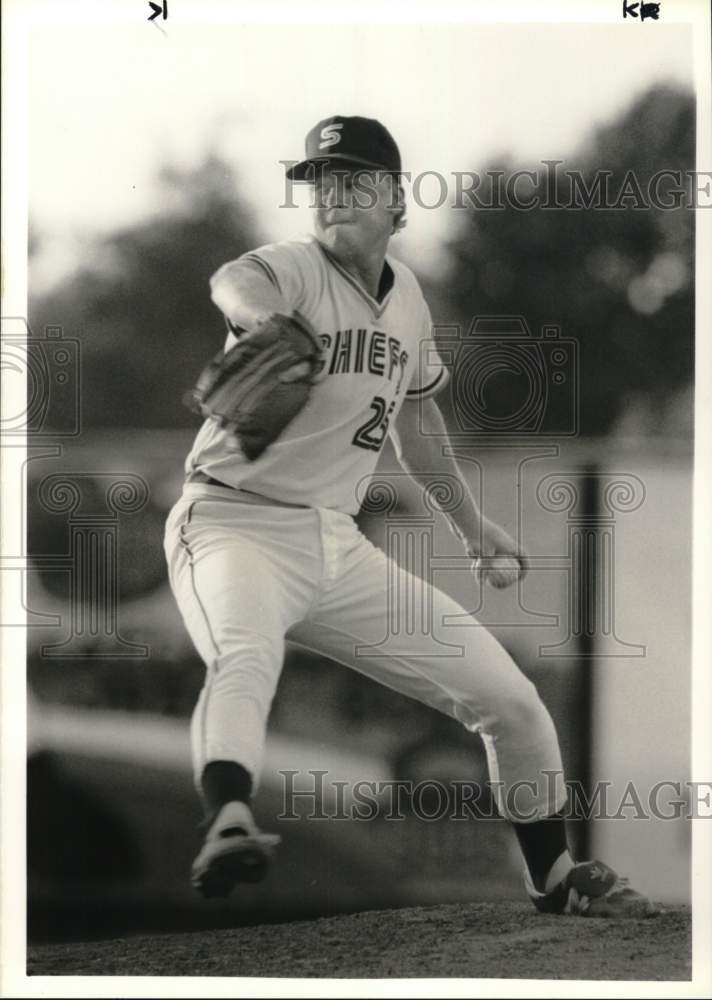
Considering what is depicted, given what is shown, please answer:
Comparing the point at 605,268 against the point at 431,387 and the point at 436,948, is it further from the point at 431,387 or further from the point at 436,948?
the point at 436,948

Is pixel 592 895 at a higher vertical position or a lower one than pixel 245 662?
lower

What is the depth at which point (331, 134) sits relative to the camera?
3992 mm

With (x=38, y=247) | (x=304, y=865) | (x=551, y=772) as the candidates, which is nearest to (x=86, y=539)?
(x=38, y=247)

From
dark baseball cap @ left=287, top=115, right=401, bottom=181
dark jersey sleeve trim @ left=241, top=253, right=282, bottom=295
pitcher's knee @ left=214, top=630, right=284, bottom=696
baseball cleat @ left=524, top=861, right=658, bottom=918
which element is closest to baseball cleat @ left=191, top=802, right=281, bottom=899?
pitcher's knee @ left=214, top=630, right=284, bottom=696

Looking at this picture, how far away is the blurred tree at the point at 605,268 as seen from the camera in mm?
3998

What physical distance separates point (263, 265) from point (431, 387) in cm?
58

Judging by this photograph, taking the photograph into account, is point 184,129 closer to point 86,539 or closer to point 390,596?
point 86,539

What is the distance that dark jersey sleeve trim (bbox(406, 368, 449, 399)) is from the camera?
404 cm

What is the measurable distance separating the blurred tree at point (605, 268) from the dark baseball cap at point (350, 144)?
0.28 meters

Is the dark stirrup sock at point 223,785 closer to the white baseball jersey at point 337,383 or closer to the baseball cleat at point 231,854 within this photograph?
the baseball cleat at point 231,854

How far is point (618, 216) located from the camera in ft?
13.1

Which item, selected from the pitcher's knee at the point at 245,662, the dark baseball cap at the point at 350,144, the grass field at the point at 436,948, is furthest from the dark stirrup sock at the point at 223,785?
the dark baseball cap at the point at 350,144

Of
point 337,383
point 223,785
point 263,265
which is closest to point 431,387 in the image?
point 337,383

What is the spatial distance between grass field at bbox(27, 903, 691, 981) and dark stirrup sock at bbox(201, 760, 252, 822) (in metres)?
0.39
